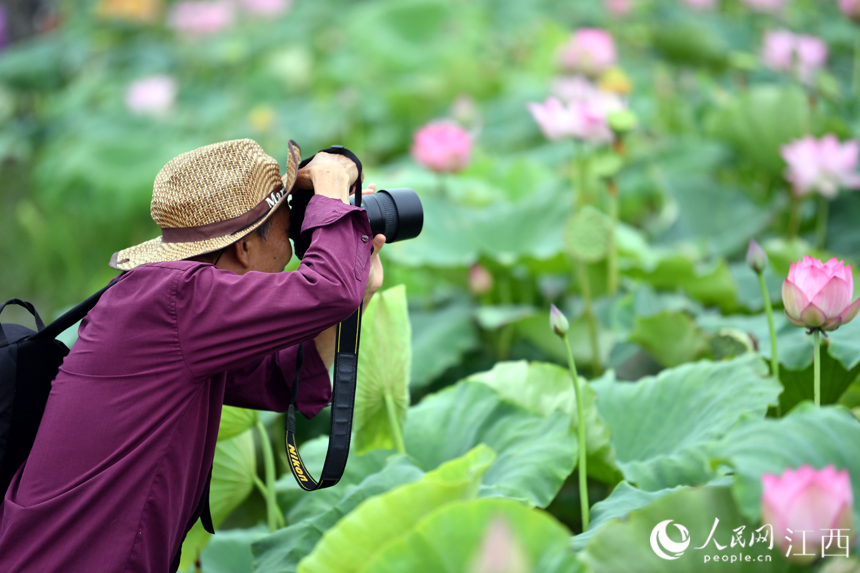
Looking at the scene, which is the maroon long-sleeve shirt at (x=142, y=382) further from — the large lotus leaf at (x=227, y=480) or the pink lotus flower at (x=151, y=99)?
the pink lotus flower at (x=151, y=99)

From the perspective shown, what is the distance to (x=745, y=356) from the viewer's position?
1.36 metres

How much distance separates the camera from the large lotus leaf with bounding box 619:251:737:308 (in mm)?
1973

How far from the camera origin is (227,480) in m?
1.40

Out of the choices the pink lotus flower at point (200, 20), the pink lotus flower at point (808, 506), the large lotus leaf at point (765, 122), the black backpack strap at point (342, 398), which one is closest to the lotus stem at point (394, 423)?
the black backpack strap at point (342, 398)

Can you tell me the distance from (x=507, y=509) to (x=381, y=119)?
10.7 feet

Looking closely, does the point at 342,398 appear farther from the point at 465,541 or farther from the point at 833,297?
the point at 833,297

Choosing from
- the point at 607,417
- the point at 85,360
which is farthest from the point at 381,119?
the point at 85,360

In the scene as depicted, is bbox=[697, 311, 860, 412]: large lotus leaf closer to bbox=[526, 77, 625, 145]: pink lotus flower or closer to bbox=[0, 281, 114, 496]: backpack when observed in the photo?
bbox=[526, 77, 625, 145]: pink lotus flower

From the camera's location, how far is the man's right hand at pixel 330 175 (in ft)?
3.42

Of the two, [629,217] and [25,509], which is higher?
[25,509]

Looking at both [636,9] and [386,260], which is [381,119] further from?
[386,260]

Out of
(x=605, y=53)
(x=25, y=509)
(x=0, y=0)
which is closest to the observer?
(x=25, y=509)

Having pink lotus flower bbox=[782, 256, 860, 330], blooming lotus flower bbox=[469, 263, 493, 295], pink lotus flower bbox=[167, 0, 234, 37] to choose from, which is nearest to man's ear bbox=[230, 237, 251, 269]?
pink lotus flower bbox=[782, 256, 860, 330]

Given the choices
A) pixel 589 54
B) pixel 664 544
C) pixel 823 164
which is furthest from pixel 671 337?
pixel 589 54
